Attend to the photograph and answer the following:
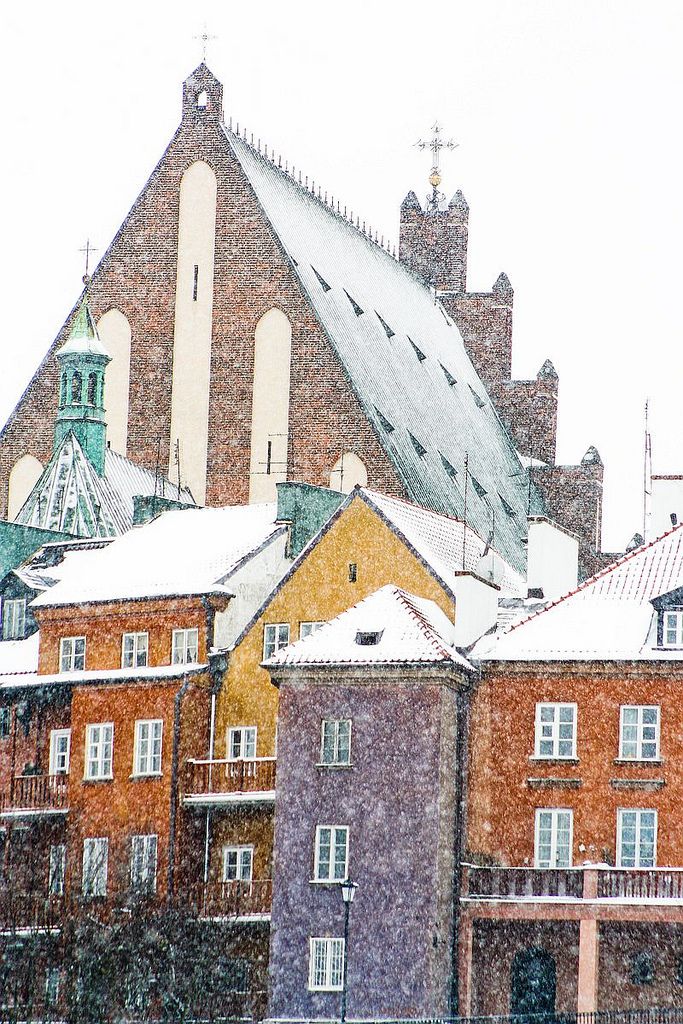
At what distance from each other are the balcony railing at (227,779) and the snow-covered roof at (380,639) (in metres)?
2.32

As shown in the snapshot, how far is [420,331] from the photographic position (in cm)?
9138

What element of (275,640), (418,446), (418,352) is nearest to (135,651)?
(275,640)

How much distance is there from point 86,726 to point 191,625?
298cm

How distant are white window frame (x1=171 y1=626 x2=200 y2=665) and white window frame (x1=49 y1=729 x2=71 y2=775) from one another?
279 centimetres

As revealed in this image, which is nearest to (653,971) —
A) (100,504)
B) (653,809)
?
(653,809)

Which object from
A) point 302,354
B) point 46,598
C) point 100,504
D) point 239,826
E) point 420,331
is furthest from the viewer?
point 420,331

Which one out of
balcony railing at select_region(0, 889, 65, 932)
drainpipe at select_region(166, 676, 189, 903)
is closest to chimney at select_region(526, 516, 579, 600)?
drainpipe at select_region(166, 676, 189, 903)

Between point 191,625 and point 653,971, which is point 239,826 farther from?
point 653,971

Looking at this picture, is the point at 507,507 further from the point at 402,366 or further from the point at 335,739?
the point at 335,739

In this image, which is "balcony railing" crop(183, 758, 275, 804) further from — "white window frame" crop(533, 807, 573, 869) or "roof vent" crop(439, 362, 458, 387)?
"roof vent" crop(439, 362, 458, 387)

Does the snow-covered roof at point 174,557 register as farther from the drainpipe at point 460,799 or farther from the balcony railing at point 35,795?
the drainpipe at point 460,799

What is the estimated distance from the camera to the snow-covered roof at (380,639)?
54.5 m

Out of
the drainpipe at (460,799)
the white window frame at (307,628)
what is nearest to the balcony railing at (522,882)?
the drainpipe at (460,799)

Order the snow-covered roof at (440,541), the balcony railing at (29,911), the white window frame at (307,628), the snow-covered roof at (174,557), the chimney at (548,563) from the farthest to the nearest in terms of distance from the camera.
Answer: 1. the chimney at (548,563)
2. the snow-covered roof at (174,557)
3. the snow-covered roof at (440,541)
4. the white window frame at (307,628)
5. the balcony railing at (29,911)
